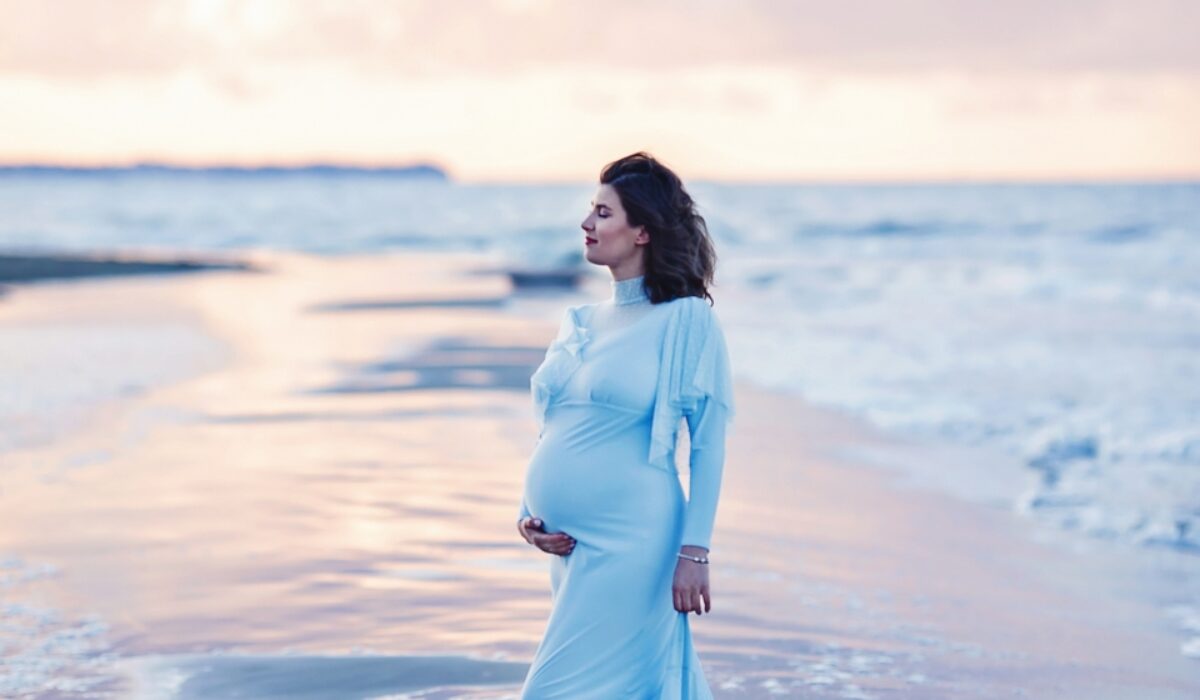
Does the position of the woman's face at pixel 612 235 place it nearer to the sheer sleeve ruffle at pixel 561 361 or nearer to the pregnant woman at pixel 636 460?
the pregnant woman at pixel 636 460

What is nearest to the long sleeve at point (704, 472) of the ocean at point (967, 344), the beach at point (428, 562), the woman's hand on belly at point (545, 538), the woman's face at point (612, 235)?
the woman's hand on belly at point (545, 538)

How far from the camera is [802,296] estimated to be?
27.8 m

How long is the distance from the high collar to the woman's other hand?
24.5 inches

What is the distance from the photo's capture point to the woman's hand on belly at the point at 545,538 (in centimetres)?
360

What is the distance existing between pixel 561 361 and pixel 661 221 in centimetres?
43

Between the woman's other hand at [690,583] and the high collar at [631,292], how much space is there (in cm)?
62

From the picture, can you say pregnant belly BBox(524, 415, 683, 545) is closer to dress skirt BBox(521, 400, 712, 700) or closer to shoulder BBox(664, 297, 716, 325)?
dress skirt BBox(521, 400, 712, 700)

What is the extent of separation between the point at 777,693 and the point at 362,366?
33.1 feet

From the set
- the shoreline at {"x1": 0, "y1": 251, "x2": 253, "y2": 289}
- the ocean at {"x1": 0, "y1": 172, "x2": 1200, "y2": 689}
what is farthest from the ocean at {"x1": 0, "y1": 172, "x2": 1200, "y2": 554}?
the shoreline at {"x1": 0, "y1": 251, "x2": 253, "y2": 289}

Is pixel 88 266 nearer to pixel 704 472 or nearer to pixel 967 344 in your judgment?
pixel 967 344

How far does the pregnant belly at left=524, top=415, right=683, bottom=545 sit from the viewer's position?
3.54 m

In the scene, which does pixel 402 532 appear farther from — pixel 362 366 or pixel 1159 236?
pixel 1159 236

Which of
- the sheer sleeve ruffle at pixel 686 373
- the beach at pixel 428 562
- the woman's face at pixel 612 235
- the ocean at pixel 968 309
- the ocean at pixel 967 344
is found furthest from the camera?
the ocean at pixel 968 309

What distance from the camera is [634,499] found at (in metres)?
3.54
